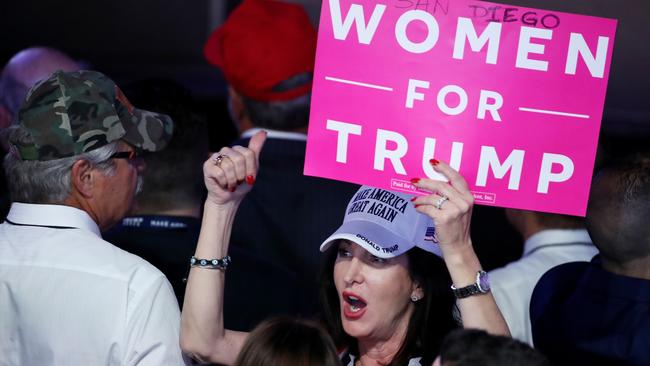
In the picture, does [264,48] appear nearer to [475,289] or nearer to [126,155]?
[126,155]

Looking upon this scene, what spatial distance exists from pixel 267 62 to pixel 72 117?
1.36m

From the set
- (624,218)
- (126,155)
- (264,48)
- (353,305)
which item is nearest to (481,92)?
(624,218)

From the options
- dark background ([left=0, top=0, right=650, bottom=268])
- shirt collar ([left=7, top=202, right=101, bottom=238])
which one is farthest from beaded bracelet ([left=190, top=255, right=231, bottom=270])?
dark background ([left=0, top=0, right=650, bottom=268])

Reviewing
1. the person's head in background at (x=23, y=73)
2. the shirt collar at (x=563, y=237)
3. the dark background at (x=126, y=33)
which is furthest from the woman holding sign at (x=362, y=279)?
the dark background at (x=126, y=33)

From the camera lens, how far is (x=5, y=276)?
2896mm

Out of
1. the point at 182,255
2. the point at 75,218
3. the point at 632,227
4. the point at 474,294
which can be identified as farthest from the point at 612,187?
the point at 75,218

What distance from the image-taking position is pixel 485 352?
229cm

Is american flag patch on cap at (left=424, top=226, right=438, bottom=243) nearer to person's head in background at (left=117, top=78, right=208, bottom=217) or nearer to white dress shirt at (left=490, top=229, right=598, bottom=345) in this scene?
white dress shirt at (left=490, top=229, right=598, bottom=345)

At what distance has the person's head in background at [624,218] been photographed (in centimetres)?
313

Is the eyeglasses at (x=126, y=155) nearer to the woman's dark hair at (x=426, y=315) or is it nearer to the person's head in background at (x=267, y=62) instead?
the woman's dark hair at (x=426, y=315)

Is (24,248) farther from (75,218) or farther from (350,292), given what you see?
(350,292)

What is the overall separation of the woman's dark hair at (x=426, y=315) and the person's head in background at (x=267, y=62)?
1.17 m

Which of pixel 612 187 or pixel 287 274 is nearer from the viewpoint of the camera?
pixel 612 187

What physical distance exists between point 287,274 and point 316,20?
3.00m
